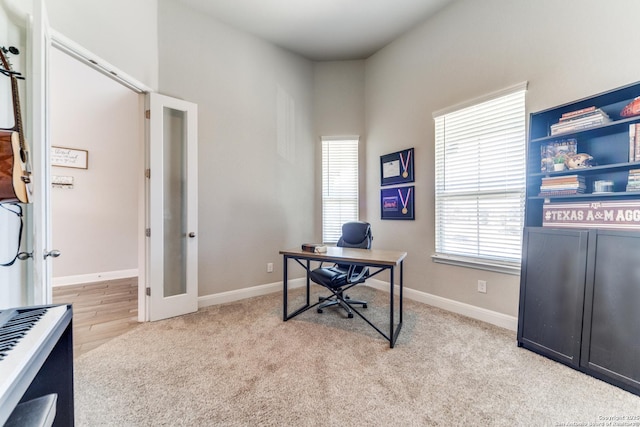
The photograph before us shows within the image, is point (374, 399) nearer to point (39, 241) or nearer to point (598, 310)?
point (598, 310)

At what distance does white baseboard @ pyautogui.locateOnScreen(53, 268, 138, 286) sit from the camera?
4.00m

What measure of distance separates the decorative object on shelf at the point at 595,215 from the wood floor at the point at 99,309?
376cm

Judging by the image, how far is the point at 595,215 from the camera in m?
1.83

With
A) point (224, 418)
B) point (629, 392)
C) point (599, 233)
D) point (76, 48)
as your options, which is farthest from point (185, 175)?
point (629, 392)

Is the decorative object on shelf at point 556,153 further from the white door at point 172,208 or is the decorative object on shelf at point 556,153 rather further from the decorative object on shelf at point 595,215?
the white door at point 172,208

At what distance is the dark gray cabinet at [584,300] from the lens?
63.9 inches

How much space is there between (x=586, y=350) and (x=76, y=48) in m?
4.15

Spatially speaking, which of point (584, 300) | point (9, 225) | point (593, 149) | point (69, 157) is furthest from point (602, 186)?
point (69, 157)

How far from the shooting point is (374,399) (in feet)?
5.15

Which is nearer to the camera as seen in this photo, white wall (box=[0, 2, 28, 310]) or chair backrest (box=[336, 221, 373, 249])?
white wall (box=[0, 2, 28, 310])

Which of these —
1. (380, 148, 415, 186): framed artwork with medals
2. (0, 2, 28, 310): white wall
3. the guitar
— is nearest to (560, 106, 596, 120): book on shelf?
(380, 148, 415, 186): framed artwork with medals

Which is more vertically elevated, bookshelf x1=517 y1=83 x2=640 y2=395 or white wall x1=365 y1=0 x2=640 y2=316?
white wall x1=365 y1=0 x2=640 y2=316

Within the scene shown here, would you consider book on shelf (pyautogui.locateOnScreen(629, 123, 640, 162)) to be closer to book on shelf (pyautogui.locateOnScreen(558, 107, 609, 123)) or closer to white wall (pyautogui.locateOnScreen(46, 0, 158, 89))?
book on shelf (pyautogui.locateOnScreen(558, 107, 609, 123))

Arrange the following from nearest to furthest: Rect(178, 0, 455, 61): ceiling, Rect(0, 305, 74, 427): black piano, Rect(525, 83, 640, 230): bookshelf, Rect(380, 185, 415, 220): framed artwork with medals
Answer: Rect(0, 305, 74, 427): black piano < Rect(525, 83, 640, 230): bookshelf < Rect(178, 0, 455, 61): ceiling < Rect(380, 185, 415, 220): framed artwork with medals
